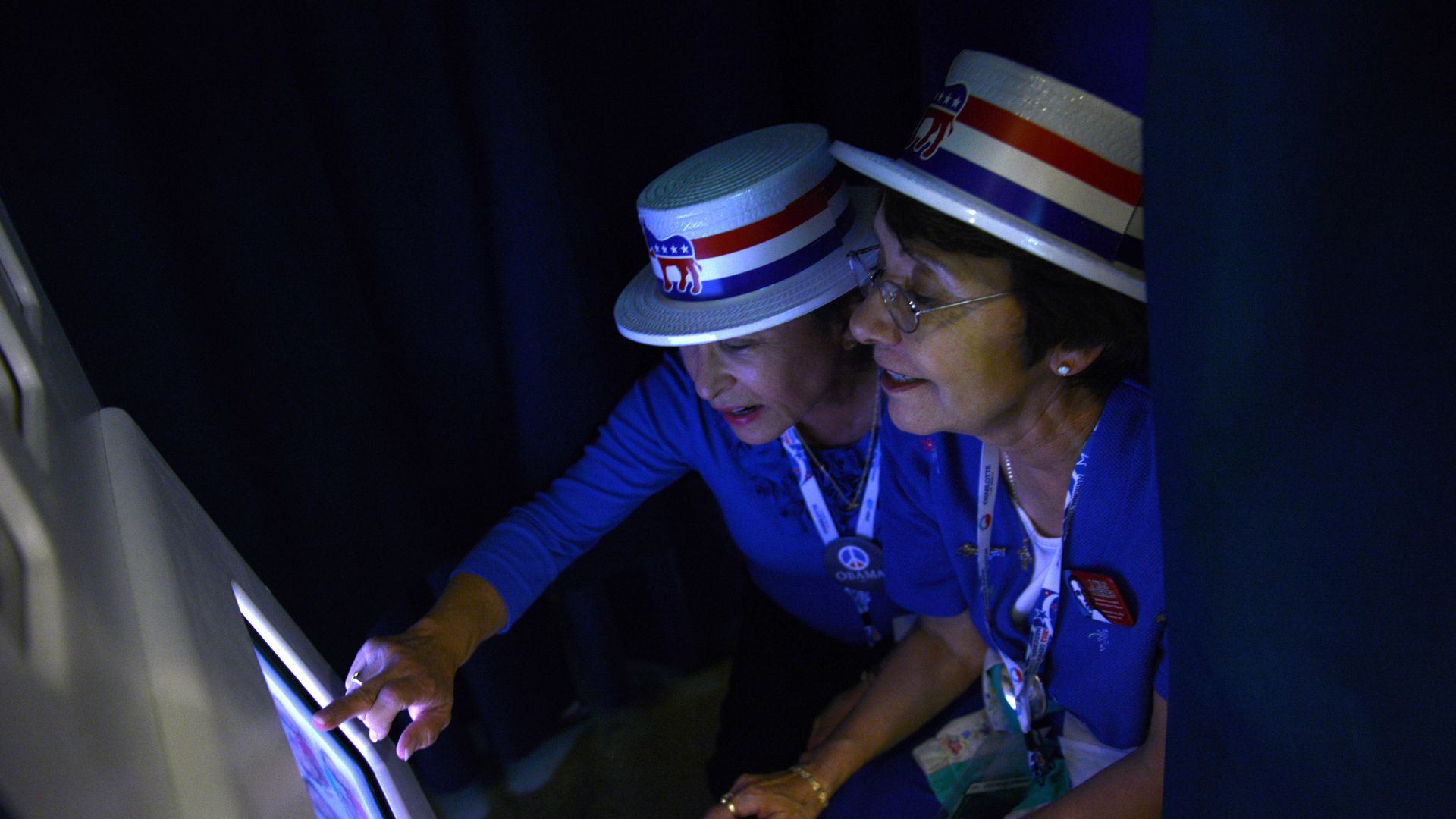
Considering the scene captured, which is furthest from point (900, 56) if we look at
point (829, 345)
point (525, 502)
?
point (525, 502)

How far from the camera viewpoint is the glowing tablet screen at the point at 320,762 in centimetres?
84

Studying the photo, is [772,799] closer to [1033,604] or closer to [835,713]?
[835,713]

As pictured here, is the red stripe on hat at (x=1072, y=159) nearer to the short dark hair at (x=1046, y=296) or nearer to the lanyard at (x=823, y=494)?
the short dark hair at (x=1046, y=296)

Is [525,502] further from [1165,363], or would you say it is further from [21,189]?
[1165,363]

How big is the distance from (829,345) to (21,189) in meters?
1.10

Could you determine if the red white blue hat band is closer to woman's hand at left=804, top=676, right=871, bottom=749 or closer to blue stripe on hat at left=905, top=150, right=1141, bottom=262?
blue stripe on hat at left=905, top=150, right=1141, bottom=262

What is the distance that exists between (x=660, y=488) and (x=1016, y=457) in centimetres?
67

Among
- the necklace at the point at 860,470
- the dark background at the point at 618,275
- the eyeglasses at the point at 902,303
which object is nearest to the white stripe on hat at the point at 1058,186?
the eyeglasses at the point at 902,303

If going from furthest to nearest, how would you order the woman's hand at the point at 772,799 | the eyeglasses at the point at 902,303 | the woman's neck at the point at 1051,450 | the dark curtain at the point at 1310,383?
1. the woman's hand at the point at 772,799
2. the woman's neck at the point at 1051,450
3. the eyeglasses at the point at 902,303
4. the dark curtain at the point at 1310,383

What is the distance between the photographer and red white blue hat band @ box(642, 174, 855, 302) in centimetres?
136

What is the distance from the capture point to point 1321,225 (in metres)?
0.60

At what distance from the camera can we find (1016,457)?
1.36m

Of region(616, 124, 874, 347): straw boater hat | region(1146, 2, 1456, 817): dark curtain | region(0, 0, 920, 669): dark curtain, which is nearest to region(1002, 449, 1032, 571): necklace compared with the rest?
region(616, 124, 874, 347): straw boater hat

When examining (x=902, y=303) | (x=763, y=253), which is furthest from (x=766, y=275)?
(x=902, y=303)
